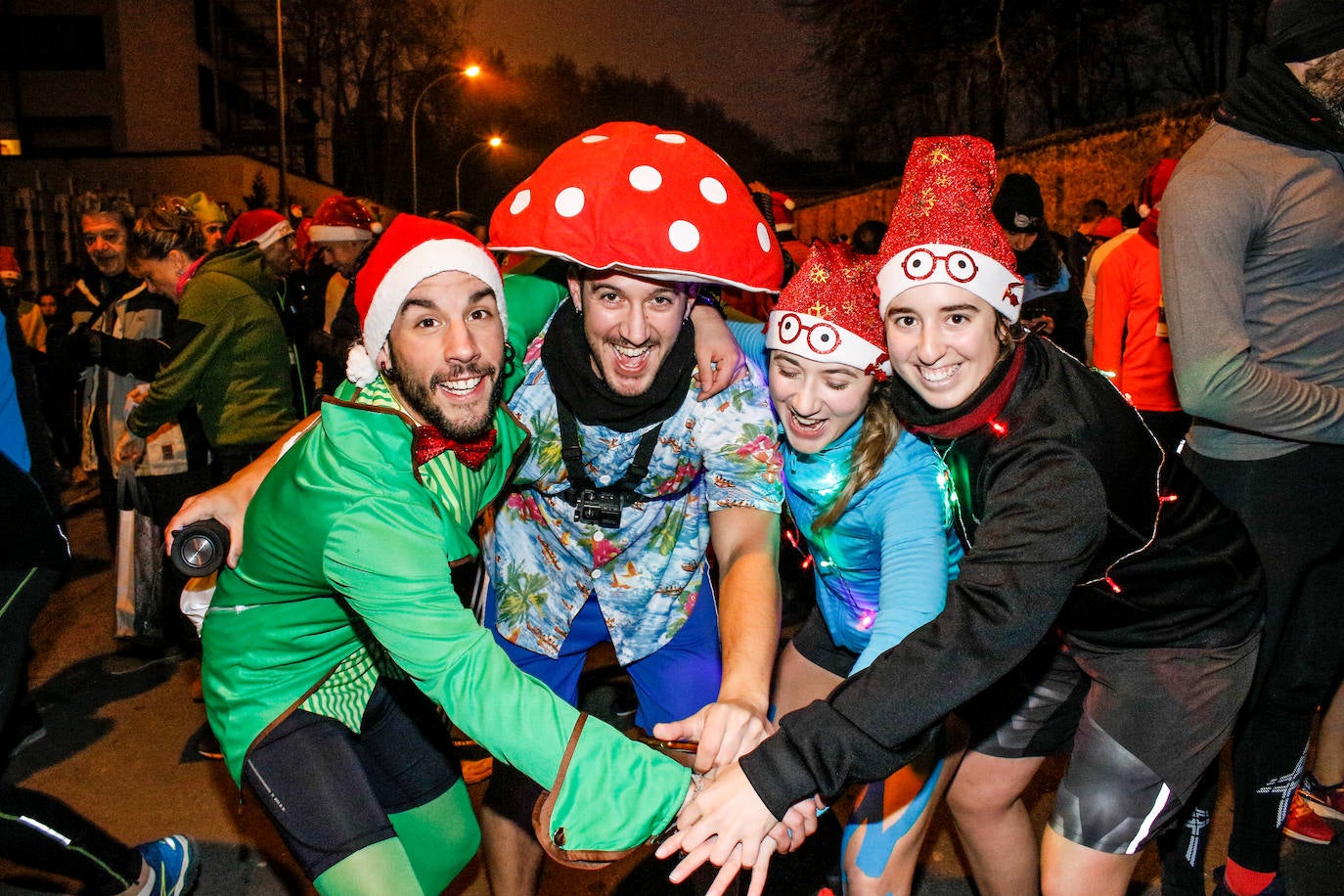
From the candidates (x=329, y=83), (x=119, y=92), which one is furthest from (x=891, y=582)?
(x=329, y=83)

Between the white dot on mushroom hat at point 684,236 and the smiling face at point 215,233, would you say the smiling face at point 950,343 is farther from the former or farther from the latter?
the smiling face at point 215,233

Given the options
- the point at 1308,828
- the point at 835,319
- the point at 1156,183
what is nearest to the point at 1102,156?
the point at 1156,183

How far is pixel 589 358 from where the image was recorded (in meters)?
2.79

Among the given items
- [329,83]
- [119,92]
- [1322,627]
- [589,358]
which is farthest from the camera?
[329,83]

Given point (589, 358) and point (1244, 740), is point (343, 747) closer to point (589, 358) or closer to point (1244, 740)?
Result: point (589, 358)

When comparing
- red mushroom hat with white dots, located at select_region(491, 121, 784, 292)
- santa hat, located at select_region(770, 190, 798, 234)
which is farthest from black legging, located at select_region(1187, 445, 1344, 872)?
santa hat, located at select_region(770, 190, 798, 234)

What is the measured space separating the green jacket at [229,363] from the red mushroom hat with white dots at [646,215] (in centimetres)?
247

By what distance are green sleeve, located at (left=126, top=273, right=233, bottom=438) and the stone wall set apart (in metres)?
7.13

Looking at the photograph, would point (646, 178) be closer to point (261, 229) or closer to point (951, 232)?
point (951, 232)

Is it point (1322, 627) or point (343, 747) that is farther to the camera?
point (1322, 627)

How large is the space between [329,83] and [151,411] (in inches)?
1828

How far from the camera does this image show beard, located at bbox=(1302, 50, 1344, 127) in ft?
7.85

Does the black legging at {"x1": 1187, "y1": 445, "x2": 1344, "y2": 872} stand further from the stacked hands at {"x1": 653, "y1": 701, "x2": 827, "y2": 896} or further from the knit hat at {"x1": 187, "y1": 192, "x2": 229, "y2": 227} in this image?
the knit hat at {"x1": 187, "y1": 192, "x2": 229, "y2": 227}

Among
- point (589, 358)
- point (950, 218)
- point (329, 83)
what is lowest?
point (589, 358)
